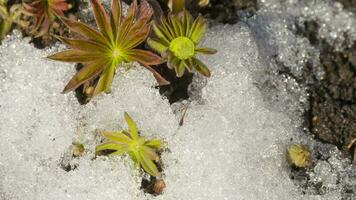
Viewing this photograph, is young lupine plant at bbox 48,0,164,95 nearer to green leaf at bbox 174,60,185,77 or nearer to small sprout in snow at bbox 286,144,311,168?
green leaf at bbox 174,60,185,77

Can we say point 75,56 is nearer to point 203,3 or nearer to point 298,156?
point 203,3

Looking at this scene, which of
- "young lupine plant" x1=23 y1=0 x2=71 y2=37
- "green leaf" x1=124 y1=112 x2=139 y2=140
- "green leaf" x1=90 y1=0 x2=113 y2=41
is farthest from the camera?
"young lupine plant" x1=23 y1=0 x2=71 y2=37

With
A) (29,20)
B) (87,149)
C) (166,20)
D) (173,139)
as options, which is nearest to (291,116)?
(173,139)

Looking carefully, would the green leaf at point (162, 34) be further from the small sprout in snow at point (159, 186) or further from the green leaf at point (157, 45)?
the small sprout in snow at point (159, 186)

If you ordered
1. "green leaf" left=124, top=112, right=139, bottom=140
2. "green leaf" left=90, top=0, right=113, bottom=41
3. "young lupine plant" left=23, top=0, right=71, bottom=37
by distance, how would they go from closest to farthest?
"green leaf" left=90, top=0, right=113, bottom=41 → "green leaf" left=124, top=112, right=139, bottom=140 → "young lupine plant" left=23, top=0, right=71, bottom=37

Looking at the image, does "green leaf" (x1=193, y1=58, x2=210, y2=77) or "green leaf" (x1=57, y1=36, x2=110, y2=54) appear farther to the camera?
"green leaf" (x1=193, y1=58, x2=210, y2=77)

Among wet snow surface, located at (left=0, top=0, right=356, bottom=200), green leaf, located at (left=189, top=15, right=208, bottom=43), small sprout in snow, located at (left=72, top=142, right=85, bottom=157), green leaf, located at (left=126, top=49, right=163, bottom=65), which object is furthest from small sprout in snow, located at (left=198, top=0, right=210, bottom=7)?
small sprout in snow, located at (left=72, top=142, right=85, bottom=157)

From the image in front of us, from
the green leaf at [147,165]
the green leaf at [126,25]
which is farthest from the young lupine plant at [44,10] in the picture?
the green leaf at [147,165]
